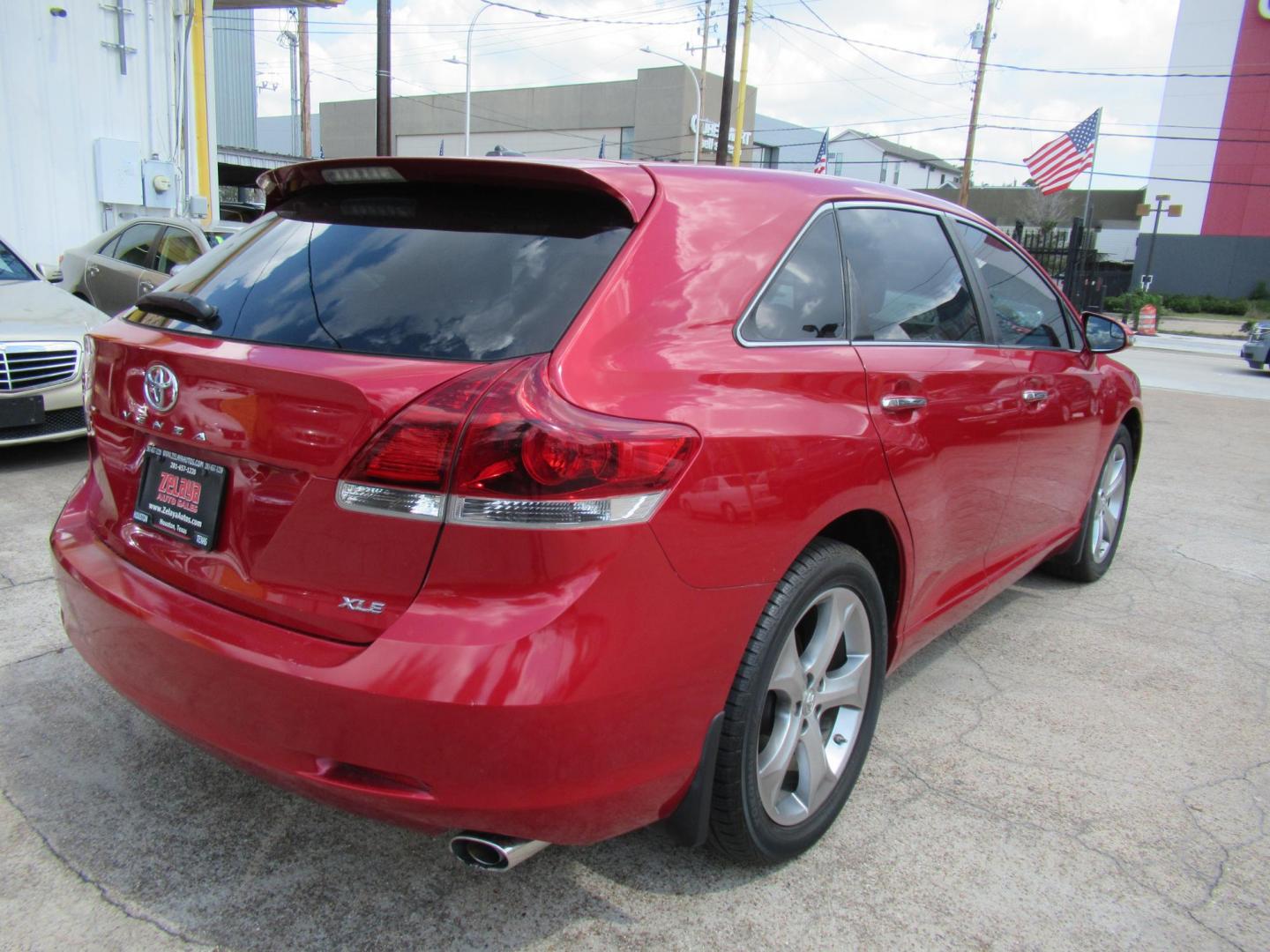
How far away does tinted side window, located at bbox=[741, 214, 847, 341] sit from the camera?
2213 millimetres

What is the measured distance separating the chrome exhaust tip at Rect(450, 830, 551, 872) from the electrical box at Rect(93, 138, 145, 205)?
14.0m

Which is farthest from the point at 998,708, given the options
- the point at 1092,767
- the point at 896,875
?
the point at 896,875

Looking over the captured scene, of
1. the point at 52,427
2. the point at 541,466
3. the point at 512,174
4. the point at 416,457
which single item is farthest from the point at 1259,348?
the point at 416,457

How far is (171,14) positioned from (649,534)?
14822 millimetres

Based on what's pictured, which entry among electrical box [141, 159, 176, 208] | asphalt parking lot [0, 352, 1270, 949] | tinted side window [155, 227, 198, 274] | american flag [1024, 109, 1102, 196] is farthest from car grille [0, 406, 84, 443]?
american flag [1024, 109, 1102, 196]

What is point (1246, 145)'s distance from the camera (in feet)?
136

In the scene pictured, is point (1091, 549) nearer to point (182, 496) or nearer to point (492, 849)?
point (492, 849)

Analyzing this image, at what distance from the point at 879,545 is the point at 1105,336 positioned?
7.20ft

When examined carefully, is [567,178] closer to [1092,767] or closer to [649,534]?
[649,534]

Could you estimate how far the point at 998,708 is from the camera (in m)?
3.32

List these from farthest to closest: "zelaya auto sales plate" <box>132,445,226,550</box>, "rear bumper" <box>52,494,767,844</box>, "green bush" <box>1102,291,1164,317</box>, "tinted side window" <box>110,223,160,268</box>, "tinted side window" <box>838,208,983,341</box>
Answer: "green bush" <box>1102,291,1164,317</box> → "tinted side window" <box>110,223,160,268</box> → "tinted side window" <box>838,208,983,341</box> → "zelaya auto sales plate" <box>132,445,226,550</box> → "rear bumper" <box>52,494,767,844</box>

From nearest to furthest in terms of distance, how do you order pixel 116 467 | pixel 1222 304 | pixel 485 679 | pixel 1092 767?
pixel 485 679 → pixel 116 467 → pixel 1092 767 → pixel 1222 304

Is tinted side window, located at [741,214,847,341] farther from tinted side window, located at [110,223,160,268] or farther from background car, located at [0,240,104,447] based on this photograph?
tinted side window, located at [110,223,160,268]

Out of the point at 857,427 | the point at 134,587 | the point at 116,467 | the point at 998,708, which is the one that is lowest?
the point at 998,708
